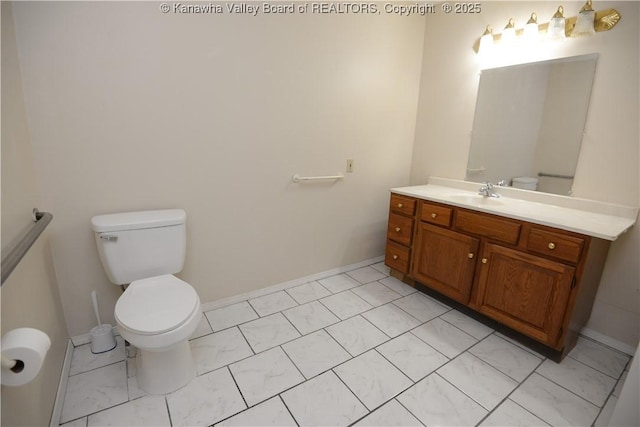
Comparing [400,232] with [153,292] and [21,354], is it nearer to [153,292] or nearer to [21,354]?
[153,292]

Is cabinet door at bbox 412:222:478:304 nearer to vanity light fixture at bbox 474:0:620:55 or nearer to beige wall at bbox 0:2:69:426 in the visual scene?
vanity light fixture at bbox 474:0:620:55

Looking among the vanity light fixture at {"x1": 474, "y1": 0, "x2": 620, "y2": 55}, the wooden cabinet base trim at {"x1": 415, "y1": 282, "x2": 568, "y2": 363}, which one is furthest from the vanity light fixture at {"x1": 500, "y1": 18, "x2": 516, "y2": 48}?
the wooden cabinet base trim at {"x1": 415, "y1": 282, "x2": 568, "y2": 363}

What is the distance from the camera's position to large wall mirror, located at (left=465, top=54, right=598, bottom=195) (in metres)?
1.95

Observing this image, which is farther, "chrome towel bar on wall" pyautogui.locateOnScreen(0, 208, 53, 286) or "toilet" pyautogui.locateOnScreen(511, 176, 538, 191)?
"toilet" pyautogui.locateOnScreen(511, 176, 538, 191)

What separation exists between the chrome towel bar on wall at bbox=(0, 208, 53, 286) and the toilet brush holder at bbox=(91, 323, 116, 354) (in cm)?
71

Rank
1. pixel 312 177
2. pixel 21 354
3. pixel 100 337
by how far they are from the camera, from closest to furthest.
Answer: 1. pixel 21 354
2. pixel 100 337
3. pixel 312 177

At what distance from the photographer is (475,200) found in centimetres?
226

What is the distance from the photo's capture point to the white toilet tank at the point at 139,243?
1.62 metres

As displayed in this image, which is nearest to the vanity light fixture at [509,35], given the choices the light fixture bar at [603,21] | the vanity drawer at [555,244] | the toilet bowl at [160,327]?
the light fixture bar at [603,21]

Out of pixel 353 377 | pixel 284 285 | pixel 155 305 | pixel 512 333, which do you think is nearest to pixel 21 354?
pixel 155 305

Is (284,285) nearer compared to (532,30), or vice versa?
(532,30)

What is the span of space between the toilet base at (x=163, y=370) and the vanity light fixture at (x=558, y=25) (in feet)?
8.99

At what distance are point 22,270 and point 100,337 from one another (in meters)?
0.72

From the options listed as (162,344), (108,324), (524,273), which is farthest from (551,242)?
(108,324)
